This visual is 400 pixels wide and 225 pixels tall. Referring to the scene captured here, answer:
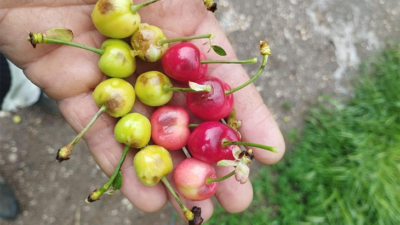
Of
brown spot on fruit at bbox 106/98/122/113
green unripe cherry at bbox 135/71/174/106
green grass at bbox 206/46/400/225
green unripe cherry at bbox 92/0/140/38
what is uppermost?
green unripe cherry at bbox 92/0/140/38

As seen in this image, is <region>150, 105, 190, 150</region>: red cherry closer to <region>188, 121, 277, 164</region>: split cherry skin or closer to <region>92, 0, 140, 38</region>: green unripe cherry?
<region>188, 121, 277, 164</region>: split cherry skin

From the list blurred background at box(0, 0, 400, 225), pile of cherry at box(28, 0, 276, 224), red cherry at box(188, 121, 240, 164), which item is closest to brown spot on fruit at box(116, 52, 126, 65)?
pile of cherry at box(28, 0, 276, 224)

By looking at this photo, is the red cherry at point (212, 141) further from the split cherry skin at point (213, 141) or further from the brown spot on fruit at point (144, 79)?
the brown spot on fruit at point (144, 79)

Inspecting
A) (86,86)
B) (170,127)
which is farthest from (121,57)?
(170,127)

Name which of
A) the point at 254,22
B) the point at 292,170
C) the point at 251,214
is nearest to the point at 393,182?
the point at 292,170

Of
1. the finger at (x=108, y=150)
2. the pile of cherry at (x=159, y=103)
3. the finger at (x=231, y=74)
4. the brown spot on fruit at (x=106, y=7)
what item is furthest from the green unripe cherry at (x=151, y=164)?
the brown spot on fruit at (x=106, y=7)
